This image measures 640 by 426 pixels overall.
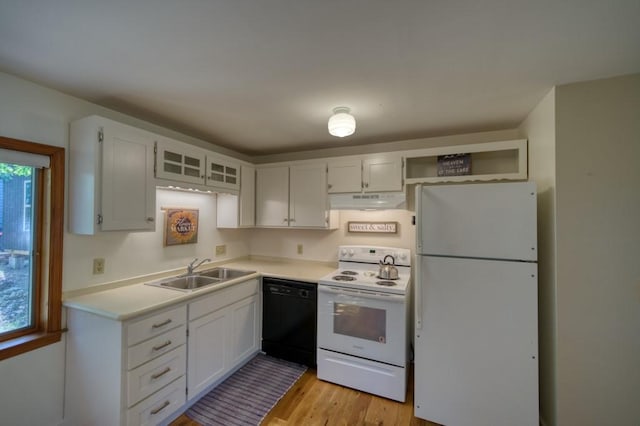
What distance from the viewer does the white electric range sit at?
2172 mm

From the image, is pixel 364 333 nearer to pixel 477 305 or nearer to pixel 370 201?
pixel 477 305

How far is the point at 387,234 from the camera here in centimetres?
296

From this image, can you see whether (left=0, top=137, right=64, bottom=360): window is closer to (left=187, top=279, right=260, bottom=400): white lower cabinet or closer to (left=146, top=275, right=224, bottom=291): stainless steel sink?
(left=146, top=275, right=224, bottom=291): stainless steel sink

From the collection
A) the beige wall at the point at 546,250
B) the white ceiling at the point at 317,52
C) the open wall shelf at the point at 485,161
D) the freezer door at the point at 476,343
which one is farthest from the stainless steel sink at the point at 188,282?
the beige wall at the point at 546,250

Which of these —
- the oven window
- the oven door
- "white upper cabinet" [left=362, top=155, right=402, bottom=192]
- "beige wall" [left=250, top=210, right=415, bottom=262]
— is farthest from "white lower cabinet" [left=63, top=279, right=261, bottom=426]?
"white upper cabinet" [left=362, top=155, right=402, bottom=192]

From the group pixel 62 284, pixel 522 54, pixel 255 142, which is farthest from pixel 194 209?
pixel 522 54

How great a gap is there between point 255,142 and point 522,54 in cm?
245

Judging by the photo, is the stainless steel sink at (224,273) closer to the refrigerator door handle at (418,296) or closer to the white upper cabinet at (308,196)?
the white upper cabinet at (308,196)

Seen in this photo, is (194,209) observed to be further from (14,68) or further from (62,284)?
(14,68)

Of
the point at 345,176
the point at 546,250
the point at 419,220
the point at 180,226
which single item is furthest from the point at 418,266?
the point at 180,226

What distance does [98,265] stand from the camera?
6.68ft

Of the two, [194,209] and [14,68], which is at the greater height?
[14,68]

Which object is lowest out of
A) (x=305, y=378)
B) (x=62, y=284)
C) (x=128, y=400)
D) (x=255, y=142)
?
(x=305, y=378)

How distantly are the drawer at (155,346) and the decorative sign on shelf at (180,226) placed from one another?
3.16ft
